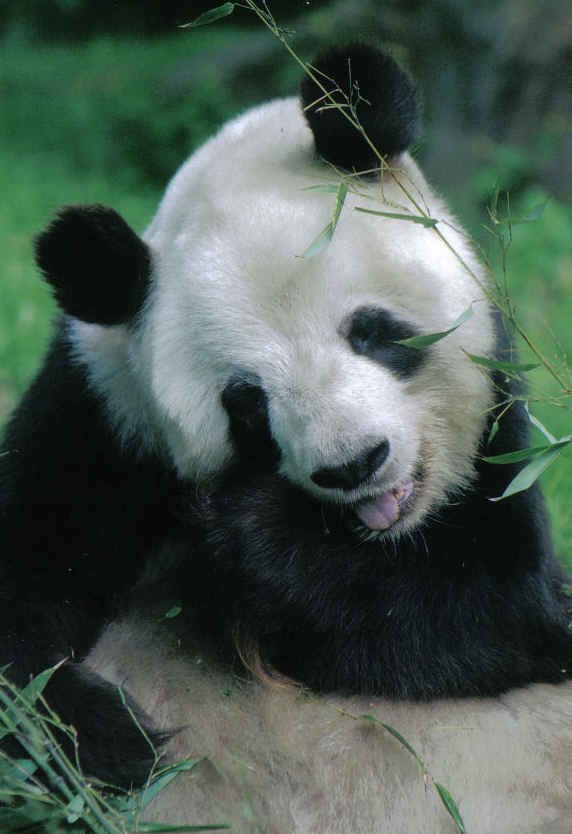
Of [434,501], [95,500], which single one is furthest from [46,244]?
[434,501]

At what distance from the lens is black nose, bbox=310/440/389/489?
107 inches

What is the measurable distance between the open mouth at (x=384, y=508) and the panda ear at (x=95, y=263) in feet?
2.77

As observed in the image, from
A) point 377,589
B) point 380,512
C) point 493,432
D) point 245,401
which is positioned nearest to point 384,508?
Result: point 380,512

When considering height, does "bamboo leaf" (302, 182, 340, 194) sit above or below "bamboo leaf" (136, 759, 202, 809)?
above

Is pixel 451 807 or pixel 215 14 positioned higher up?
pixel 215 14

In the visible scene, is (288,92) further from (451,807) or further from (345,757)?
(451,807)

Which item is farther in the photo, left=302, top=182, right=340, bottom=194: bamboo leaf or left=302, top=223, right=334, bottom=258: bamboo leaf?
left=302, top=182, right=340, bottom=194: bamboo leaf

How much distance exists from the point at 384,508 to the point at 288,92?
25.9ft

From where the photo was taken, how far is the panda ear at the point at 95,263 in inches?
117

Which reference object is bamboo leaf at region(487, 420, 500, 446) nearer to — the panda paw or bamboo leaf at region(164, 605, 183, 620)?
bamboo leaf at region(164, 605, 183, 620)

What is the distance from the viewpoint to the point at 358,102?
3129 millimetres

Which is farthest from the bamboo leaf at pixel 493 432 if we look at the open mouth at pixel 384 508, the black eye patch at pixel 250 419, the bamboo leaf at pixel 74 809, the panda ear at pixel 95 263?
the bamboo leaf at pixel 74 809

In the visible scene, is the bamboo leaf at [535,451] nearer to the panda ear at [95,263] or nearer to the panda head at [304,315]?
the panda head at [304,315]

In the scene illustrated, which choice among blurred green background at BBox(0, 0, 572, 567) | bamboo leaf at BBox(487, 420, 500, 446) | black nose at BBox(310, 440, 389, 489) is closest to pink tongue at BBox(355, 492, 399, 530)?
black nose at BBox(310, 440, 389, 489)
